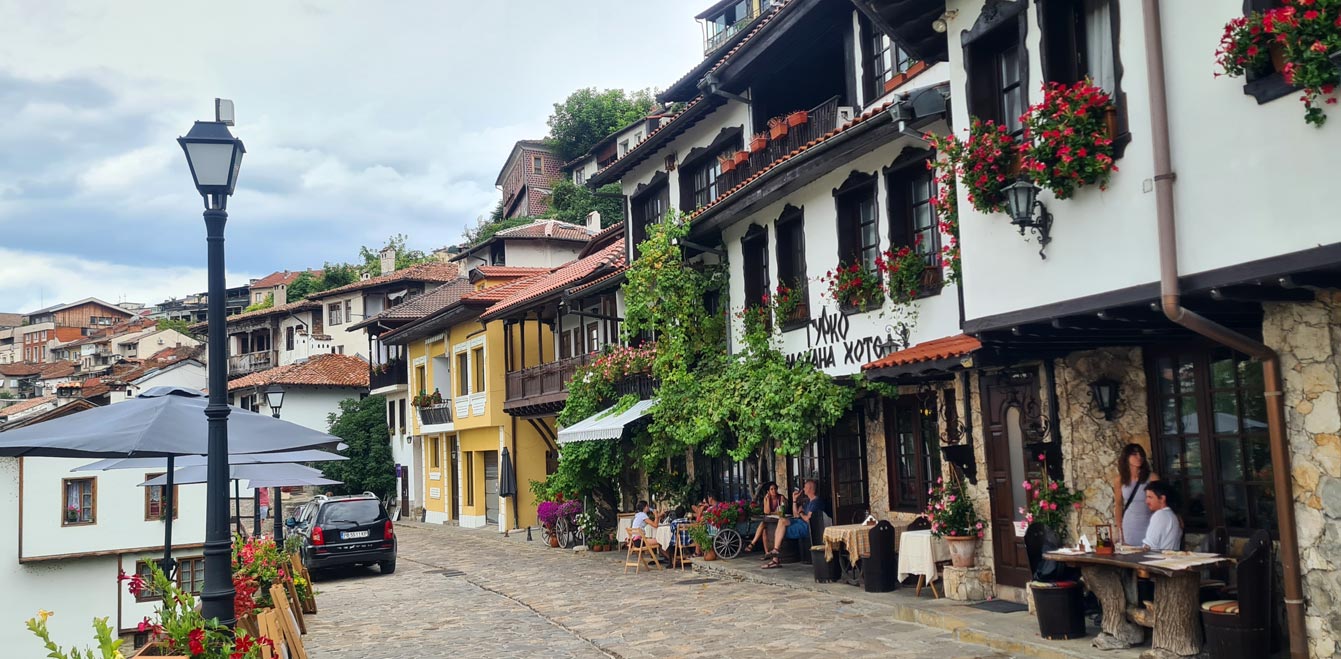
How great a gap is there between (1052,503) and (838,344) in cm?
476

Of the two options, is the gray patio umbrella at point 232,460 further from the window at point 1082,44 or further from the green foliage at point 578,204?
the green foliage at point 578,204

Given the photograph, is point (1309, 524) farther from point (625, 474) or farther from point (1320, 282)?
point (625, 474)

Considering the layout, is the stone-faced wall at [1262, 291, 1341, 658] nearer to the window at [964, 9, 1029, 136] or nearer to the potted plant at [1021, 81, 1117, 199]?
the potted plant at [1021, 81, 1117, 199]

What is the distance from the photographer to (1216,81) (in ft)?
22.8

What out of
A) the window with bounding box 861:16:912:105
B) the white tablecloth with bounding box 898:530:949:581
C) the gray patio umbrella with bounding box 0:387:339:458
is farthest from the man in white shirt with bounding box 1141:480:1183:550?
the gray patio umbrella with bounding box 0:387:339:458

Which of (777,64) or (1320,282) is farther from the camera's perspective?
(777,64)

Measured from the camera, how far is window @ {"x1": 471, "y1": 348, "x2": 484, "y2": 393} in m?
31.6

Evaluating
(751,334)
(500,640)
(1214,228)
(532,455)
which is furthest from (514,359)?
(1214,228)

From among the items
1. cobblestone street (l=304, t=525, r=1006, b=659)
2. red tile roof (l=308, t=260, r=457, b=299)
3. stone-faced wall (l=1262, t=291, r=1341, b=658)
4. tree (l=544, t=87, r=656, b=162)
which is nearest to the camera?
stone-faced wall (l=1262, t=291, r=1341, b=658)

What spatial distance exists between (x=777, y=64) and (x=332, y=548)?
1164cm

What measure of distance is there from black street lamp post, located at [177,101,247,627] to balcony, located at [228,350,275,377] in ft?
181

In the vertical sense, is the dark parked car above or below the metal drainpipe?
below

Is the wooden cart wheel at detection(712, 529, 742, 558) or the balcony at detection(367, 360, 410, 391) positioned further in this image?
Answer: the balcony at detection(367, 360, 410, 391)

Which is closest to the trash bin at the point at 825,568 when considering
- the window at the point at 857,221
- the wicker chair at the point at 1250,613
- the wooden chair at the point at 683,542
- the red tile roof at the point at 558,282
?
the window at the point at 857,221
